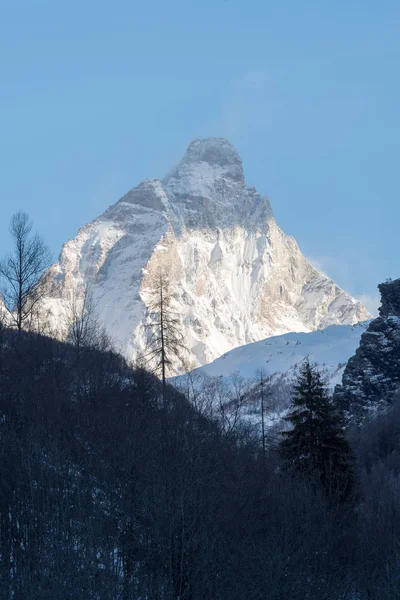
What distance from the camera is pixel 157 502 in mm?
15672

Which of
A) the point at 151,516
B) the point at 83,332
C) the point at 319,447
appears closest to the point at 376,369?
the point at 83,332

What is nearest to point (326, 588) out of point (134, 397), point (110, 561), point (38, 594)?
point (110, 561)

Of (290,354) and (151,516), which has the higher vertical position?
(290,354)

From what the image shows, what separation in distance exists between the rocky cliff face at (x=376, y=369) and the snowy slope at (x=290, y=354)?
52.7 m

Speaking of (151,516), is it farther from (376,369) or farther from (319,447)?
(376,369)

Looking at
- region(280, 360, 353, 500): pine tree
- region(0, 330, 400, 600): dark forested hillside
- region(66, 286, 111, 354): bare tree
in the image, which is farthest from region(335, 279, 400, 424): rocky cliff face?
region(0, 330, 400, 600): dark forested hillside

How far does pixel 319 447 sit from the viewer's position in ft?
83.3

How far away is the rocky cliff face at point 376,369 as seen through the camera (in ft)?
242

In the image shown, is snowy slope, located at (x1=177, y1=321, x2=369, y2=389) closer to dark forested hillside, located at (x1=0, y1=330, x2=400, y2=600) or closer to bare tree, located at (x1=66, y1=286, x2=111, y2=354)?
bare tree, located at (x1=66, y1=286, x2=111, y2=354)

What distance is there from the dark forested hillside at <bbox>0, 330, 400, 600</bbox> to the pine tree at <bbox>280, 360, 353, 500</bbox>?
0.95m

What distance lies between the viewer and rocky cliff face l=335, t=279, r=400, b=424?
73688 mm

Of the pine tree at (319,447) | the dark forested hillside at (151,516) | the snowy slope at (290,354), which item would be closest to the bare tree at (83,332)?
the pine tree at (319,447)

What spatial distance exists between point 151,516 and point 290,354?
150m

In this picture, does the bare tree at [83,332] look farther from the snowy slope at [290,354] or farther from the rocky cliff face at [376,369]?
the snowy slope at [290,354]
